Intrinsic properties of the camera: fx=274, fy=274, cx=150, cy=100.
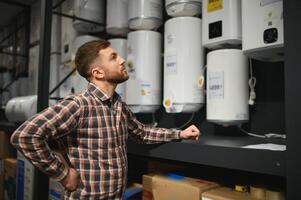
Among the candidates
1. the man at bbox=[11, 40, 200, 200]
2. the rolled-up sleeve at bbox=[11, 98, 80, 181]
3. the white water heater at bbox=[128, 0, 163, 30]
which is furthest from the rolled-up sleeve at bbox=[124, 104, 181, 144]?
the white water heater at bbox=[128, 0, 163, 30]

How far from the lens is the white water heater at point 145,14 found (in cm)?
173

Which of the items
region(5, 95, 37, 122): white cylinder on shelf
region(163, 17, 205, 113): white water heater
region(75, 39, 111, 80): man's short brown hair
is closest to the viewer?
region(75, 39, 111, 80): man's short brown hair

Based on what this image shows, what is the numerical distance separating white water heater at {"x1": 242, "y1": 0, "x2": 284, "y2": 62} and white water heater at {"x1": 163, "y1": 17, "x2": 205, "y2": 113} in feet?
1.07

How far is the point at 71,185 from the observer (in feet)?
3.66

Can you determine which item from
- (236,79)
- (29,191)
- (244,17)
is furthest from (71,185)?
(29,191)

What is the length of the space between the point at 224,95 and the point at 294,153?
58 centimetres

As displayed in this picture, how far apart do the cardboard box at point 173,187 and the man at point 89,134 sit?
0.71 feet

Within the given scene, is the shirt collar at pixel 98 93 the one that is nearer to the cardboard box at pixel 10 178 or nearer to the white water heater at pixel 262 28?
the white water heater at pixel 262 28

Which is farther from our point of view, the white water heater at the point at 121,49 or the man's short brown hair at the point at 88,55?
the white water heater at the point at 121,49

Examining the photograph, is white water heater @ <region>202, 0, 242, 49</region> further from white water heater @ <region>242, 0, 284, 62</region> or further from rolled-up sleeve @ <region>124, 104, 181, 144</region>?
rolled-up sleeve @ <region>124, 104, 181, 144</region>

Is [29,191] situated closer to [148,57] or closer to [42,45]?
[42,45]

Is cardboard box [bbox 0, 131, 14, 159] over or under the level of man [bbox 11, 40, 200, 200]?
under

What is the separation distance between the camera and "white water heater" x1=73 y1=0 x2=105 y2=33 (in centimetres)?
208

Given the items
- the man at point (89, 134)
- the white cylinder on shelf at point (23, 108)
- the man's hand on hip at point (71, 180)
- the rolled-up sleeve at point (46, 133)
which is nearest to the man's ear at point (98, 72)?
the man at point (89, 134)
